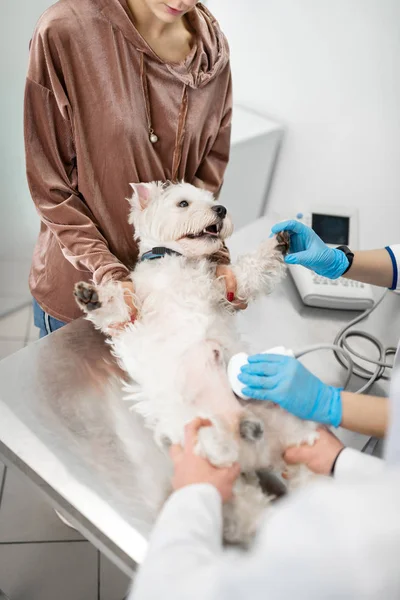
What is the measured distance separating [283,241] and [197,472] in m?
0.74

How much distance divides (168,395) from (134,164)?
0.57 meters

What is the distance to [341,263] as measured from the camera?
4.33ft

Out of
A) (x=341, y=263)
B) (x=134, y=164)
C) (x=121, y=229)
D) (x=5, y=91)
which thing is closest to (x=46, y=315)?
(x=121, y=229)

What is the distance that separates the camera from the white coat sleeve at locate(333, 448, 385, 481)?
2.88 feet

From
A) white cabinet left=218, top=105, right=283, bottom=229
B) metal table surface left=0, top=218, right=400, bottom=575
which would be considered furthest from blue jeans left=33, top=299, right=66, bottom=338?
white cabinet left=218, top=105, right=283, bottom=229

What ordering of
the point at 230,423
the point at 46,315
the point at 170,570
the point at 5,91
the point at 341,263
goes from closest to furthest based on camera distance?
the point at 170,570, the point at 230,423, the point at 341,263, the point at 46,315, the point at 5,91

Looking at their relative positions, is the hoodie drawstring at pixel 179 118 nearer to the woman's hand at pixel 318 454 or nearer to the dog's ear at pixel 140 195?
the dog's ear at pixel 140 195

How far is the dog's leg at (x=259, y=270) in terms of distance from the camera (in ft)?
4.24

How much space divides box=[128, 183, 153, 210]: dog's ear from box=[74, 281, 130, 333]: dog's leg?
236 mm

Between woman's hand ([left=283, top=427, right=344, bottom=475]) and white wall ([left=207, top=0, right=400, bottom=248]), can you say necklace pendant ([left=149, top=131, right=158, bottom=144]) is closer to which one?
woman's hand ([left=283, top=427, right=344, bottom=475])

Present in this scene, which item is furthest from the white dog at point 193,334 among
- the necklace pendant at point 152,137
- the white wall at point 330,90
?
the white wall at point 330,90

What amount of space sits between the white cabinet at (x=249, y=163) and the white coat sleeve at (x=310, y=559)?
1.86m

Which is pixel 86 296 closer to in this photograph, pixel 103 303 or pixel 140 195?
pixel 103 303

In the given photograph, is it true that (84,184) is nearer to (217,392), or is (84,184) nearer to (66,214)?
(66,214)
